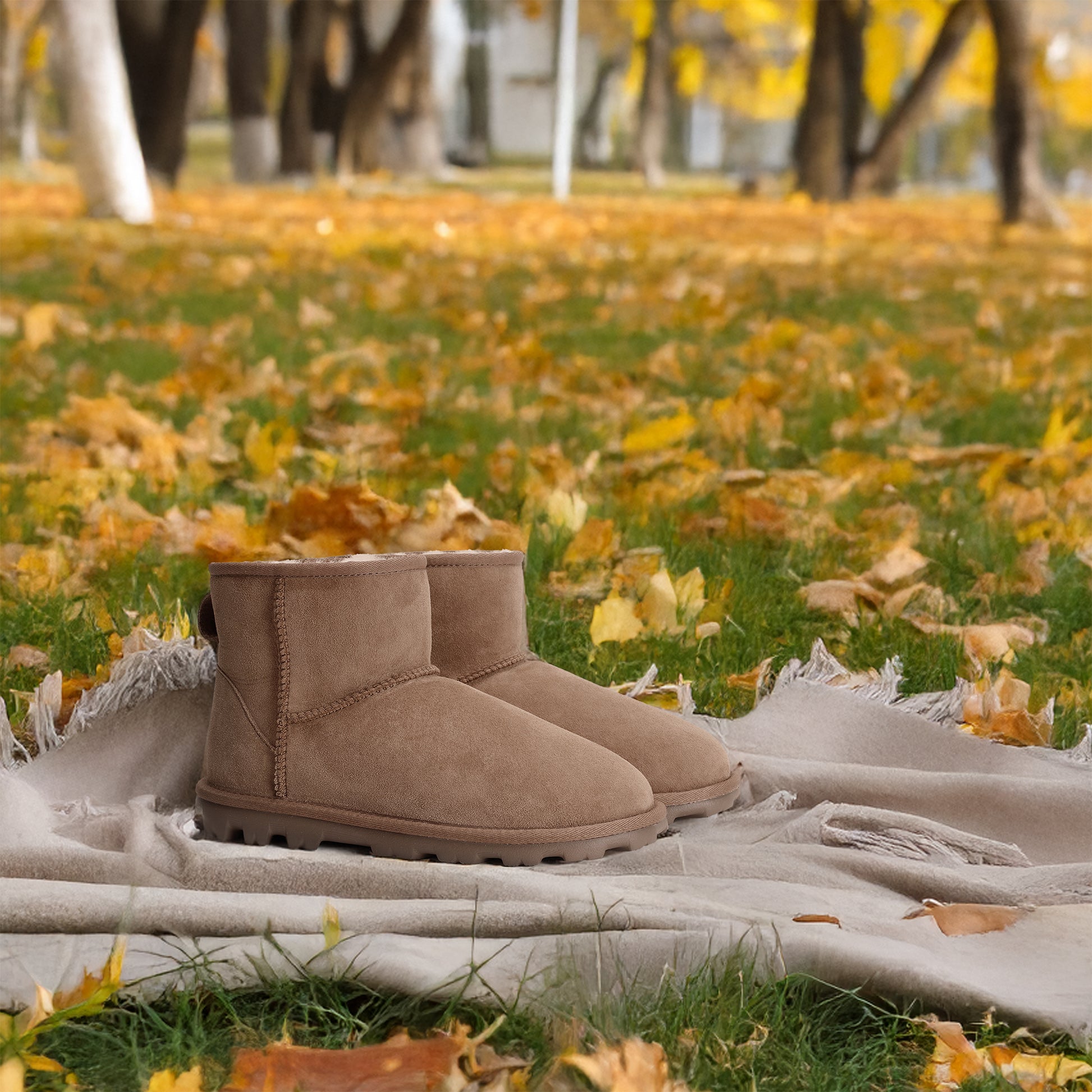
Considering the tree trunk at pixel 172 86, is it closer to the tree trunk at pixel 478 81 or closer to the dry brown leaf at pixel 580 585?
the dry brown leaf at pixel 580 585

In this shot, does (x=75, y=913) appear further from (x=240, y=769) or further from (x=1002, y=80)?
(x=1002, y=80)

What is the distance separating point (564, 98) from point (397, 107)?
5397 mm

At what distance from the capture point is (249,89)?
19.7 meters

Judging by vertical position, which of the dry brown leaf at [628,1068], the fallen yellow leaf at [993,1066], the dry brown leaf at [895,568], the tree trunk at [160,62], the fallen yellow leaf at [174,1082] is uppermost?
the tree trunk at [160,62]

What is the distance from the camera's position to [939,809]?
7.14 ft

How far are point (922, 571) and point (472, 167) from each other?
31759 mm

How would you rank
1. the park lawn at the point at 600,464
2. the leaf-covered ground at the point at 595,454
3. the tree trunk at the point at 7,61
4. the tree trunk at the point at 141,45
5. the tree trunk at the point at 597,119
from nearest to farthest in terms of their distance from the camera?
the park lawn at the point at 600,464 → the leaf-covered ground at the point at 595,454 → the tree trunk at the point at 141,45 → the tree trunk at the point at 7,61 → the tree trunk at the point at 597,119

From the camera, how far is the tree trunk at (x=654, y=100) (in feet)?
97.6

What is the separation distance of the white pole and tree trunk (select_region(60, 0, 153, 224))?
1003cm

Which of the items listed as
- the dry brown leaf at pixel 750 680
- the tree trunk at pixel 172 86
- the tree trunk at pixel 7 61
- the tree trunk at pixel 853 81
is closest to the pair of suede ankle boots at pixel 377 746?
the dry brown leaf at pixel 750 680

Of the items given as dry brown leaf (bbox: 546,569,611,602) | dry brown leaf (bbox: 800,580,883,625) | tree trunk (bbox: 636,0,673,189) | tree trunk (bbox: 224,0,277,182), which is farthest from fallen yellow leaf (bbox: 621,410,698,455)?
tree trunk (bbox: 636,0,673,189)

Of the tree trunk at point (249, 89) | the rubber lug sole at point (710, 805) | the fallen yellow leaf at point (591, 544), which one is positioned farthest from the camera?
the tree trunk at point (249, 89)

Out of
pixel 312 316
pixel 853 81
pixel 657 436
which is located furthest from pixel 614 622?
pixel 853 81

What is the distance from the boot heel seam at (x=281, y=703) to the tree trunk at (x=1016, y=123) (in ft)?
46.8
